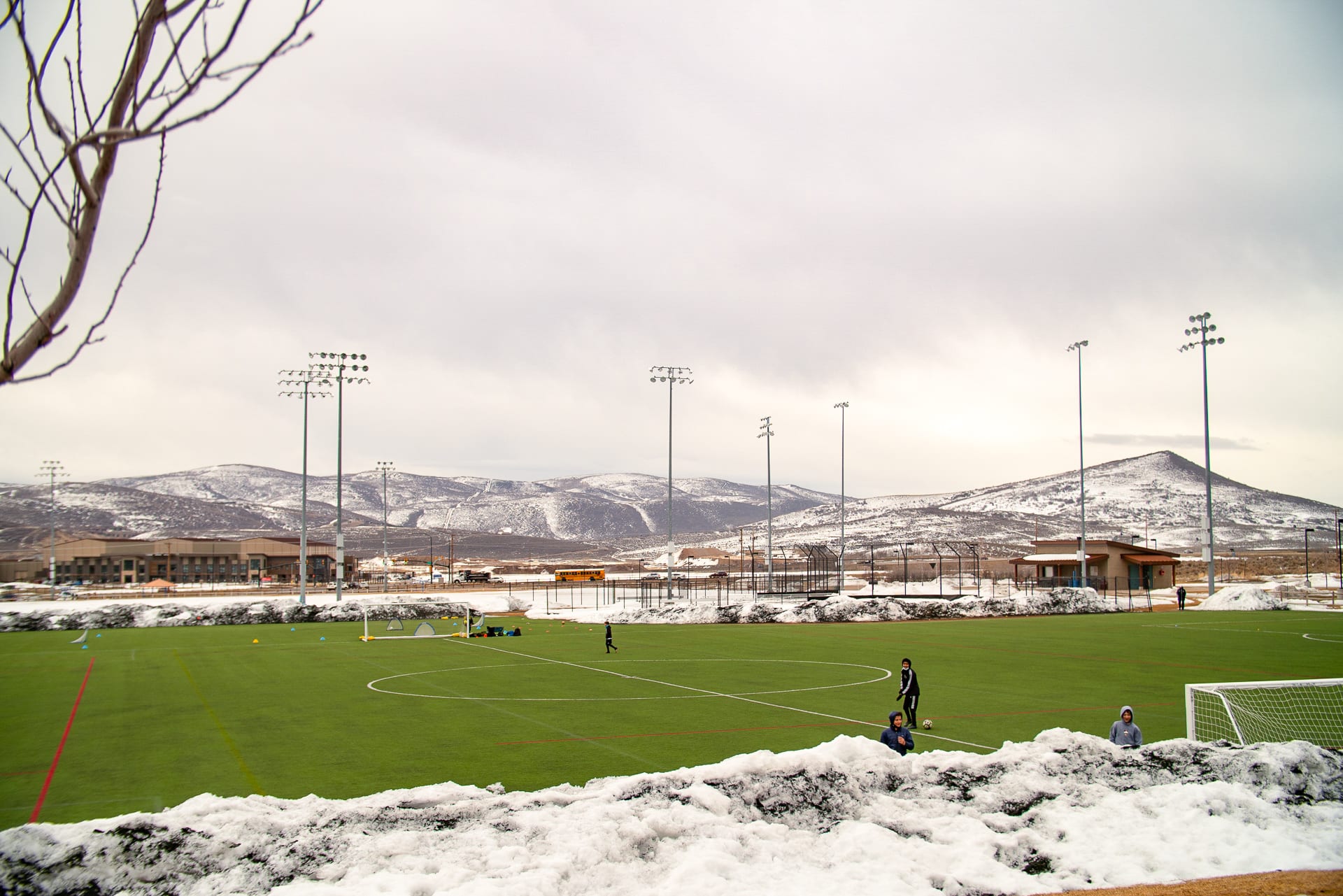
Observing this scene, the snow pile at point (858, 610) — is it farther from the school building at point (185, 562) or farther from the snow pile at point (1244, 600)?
the school building at point (185, 562)

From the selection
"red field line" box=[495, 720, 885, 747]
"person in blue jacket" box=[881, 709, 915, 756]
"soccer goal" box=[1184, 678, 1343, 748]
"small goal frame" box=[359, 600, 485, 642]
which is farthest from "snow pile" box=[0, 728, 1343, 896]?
"small goal frame" box=[359, 600, 485, 642]


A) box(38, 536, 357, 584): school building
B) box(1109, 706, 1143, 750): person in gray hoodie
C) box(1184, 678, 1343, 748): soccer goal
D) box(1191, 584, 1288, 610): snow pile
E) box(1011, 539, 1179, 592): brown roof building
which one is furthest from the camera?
box(38, 536, 357, 584): school building

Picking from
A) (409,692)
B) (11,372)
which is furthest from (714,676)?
(11,372)

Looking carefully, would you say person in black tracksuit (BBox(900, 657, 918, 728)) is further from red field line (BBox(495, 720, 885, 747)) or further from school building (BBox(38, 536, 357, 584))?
school building (BBox(38, 536, 357, 584))

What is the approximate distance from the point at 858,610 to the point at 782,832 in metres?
47.5

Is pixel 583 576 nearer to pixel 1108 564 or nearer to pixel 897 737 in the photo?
pixel 1108 564

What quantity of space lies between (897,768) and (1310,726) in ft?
34.9

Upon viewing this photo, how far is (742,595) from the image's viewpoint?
7656 centimetres

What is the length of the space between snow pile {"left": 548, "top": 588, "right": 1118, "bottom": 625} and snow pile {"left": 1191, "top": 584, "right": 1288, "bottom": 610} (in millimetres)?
6261

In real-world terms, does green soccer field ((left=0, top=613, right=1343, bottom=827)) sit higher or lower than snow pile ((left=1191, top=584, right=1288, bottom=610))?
higher

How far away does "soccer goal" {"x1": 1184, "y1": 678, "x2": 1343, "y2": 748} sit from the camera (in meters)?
14.7

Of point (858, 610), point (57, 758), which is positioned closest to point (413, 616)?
point (858, 610)

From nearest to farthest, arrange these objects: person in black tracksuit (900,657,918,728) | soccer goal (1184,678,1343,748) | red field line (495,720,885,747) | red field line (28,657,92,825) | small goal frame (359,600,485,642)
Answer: red field line (28,657,92,825)
soccer goal (1184,678,1343,748)
red field line (495,720,885,747)
person in black tracksuit (900,657,918,728)
small goal frame (359,600,485,642)

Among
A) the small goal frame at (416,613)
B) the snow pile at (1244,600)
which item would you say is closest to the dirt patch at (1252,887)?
the small goal frame at (416,613)
